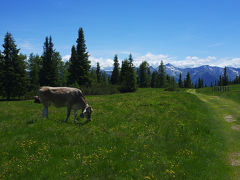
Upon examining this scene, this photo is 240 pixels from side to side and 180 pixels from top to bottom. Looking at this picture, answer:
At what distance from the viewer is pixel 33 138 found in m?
8.59

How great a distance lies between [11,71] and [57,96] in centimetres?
3610

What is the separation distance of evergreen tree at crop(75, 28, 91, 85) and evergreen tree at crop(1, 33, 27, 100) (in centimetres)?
1537

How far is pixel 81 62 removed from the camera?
2088 inches

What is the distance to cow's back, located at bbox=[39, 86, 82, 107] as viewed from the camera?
1249cm

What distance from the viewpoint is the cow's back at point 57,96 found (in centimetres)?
1249

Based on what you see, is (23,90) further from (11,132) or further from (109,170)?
(109,170)

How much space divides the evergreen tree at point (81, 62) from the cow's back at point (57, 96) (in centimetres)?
4025

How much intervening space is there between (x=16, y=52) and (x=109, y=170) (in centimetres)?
4635

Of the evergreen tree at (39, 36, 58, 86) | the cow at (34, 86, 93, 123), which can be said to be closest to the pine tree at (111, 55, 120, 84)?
the evergreen tree at (39, 36, 58, 86)

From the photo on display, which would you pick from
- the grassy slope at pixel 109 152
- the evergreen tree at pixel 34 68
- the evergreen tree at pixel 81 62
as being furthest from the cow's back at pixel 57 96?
the evergreen tree at pixel 34 68

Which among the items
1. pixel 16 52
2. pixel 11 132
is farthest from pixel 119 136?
pixel 16 52

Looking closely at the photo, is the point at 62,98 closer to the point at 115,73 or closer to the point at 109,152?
the point at 109,152

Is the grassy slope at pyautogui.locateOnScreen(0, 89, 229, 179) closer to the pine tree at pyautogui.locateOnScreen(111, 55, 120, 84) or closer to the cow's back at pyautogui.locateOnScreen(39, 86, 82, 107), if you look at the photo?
the cow's back at pyautogui.locateOnScreen(39, 86, 82, 107)

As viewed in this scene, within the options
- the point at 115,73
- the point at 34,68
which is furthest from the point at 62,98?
the point at 115,73
